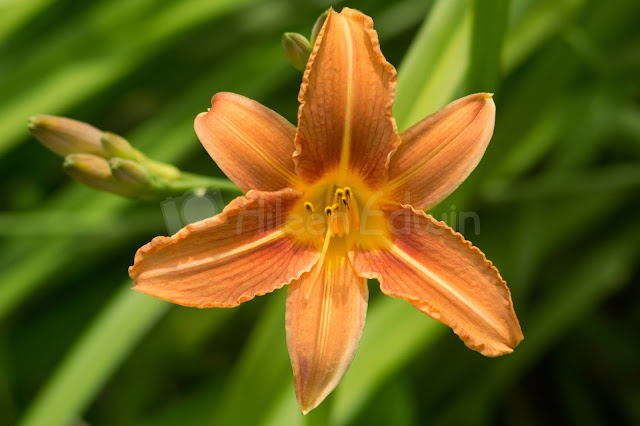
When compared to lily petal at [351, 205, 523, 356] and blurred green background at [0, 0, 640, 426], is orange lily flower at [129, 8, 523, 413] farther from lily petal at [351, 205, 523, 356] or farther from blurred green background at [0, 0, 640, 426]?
blurred green background at [0, 0, 640, 426]

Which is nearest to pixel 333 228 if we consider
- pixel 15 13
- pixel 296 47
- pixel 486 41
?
pixel 296 47

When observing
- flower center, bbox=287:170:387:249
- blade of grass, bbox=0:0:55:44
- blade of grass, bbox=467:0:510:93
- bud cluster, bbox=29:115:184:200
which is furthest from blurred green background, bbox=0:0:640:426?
bud cluster, bbox=29:115:184:200

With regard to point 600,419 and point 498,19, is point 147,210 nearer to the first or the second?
point 498,19

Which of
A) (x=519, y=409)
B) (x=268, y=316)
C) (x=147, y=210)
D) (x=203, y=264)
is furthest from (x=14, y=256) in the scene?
(x=519, y=409)

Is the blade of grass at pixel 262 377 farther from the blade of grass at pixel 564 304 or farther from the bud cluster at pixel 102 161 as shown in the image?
the blade of grass at pixel 564 304

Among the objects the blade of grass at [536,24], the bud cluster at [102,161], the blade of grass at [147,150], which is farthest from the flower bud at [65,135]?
the blade of grass at [536,24]

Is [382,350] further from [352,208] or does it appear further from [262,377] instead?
[352,208]
